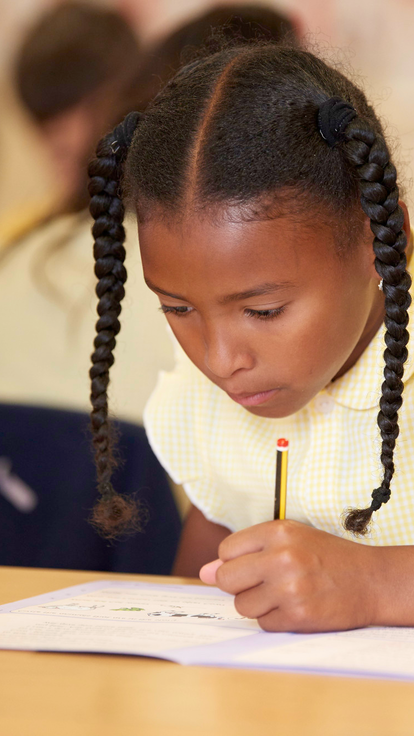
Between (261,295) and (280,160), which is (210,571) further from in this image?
(280,160)

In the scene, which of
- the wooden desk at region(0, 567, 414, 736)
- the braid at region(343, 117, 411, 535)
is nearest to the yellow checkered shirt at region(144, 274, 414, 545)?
the braid at region(343, 117, 411, 535)

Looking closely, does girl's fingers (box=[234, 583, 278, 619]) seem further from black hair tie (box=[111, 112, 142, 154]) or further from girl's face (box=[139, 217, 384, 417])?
black hair tie (box=[111, 112, 142, 154])

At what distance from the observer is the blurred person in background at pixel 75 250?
1161mm

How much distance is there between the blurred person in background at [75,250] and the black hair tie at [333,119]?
58cm

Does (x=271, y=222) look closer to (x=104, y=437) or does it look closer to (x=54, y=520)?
(x=104, y=437)

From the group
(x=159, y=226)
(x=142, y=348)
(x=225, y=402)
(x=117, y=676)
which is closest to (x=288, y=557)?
(x=117, y=676)

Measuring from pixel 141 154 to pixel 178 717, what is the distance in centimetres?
44

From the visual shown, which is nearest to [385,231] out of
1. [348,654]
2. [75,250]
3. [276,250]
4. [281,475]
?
[276,250]

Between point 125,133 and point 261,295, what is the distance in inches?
8.8

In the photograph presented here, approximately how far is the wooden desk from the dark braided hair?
0.23m

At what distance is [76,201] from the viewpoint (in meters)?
1.21

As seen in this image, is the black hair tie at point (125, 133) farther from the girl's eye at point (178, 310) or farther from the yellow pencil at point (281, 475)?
the yellow pencil at point (281, 475)

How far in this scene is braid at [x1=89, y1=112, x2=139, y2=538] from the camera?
67 cm

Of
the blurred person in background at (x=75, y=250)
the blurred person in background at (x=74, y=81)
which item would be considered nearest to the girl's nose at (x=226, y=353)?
the blurred person in background at (x=75, y=250)
